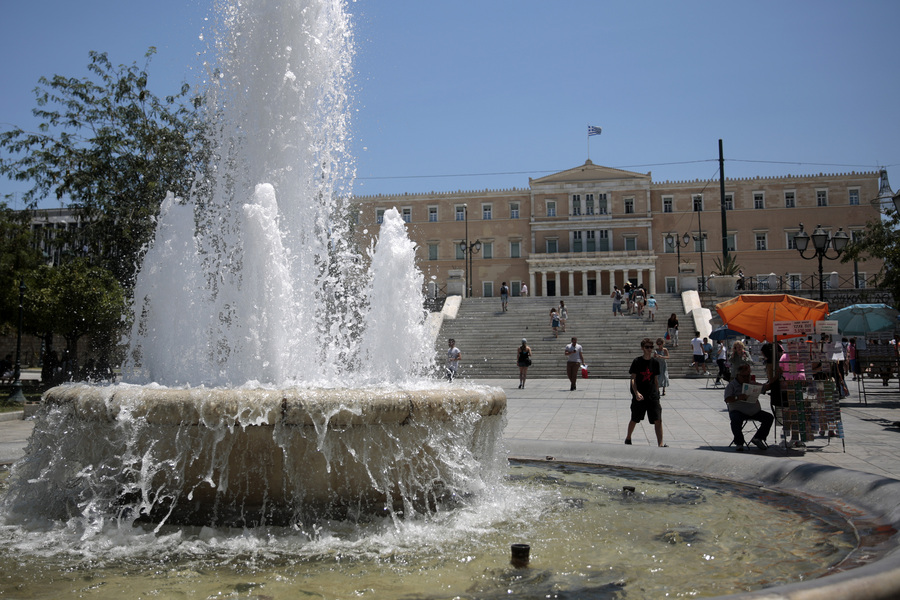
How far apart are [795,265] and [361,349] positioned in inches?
2240

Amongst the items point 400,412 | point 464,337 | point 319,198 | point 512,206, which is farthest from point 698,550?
point 512,206

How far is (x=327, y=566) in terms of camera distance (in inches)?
142

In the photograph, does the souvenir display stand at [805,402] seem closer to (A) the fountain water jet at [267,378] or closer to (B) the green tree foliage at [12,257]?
(A) the fountain water jet at [267,378]

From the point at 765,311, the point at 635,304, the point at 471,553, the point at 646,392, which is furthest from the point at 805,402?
the point at 635,304

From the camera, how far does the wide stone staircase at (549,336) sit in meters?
23.0

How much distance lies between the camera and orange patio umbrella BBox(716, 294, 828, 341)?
34.7 ft

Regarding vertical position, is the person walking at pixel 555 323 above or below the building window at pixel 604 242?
below

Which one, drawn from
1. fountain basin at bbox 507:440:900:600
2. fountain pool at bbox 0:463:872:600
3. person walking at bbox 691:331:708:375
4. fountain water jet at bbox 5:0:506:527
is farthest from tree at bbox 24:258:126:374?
person walking at bbox 691:331:708:375

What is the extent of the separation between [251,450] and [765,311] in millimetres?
8901

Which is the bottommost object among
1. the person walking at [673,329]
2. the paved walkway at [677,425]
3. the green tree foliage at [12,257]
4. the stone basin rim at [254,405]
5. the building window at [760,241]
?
the paved walkway at [677,425]

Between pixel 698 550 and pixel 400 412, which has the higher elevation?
pixel 400 412

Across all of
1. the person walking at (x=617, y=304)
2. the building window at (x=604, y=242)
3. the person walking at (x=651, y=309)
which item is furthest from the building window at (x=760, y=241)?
the person walking at (x=651, y=309)

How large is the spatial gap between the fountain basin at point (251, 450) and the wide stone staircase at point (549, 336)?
58.0ft

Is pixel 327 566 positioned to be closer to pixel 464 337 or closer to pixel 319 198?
pixel 319 198
